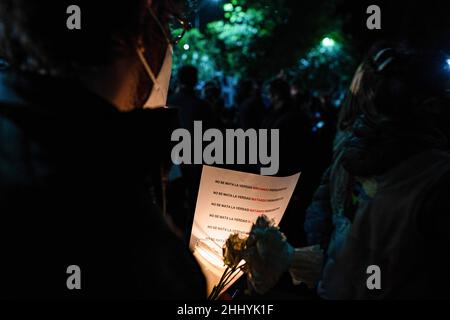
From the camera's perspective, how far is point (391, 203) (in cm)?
212

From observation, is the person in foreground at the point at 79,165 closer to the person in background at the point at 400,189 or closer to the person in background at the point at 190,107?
the person in background at the point at 400,189

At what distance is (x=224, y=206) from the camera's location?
161cm

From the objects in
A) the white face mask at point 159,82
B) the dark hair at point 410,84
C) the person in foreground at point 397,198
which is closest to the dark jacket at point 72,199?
the white face mask at point 159,82

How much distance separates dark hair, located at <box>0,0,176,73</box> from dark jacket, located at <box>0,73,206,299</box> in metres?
0.05

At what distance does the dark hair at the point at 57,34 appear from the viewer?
1.06 m

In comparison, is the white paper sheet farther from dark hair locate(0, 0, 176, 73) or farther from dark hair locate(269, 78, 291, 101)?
dark hair locate(269, 78, 291, 101)

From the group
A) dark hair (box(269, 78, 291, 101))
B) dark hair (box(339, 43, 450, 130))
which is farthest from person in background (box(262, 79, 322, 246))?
dark hair (box(339, 43, 450, 130))

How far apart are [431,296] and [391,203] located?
36cm

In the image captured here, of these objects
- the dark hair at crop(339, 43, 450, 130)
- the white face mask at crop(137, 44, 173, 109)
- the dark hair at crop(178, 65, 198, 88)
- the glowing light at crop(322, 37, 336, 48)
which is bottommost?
the white face mask at crop(137, 44, 173, 109)

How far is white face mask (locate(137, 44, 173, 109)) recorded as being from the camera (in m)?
1.25

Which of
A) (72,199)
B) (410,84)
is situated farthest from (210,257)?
(410,84)

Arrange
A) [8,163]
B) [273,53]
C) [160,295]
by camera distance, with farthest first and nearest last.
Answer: [273,53], [160,295], [8,163]

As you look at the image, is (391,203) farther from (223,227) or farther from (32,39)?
(32,39)

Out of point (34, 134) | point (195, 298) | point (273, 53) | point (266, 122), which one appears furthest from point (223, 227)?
point (273, 53)
